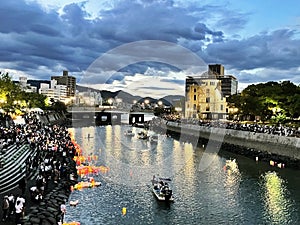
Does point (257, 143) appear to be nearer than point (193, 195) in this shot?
No

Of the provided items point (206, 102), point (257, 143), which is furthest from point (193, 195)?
point (206, 102)

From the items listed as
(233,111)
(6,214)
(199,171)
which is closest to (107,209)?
(6,214)

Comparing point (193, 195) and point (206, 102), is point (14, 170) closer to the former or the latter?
point (193, 195)

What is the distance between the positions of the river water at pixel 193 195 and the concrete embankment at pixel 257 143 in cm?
284

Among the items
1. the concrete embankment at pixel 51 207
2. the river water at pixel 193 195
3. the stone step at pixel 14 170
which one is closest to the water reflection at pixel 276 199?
the river water at pixel 193 195

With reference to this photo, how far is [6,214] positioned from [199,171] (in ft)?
96.9

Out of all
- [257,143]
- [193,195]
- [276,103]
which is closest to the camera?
[193,195]

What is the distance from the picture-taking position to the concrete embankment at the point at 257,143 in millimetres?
49156

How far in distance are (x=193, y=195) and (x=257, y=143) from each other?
2997 centimetres

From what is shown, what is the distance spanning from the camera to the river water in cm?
2695

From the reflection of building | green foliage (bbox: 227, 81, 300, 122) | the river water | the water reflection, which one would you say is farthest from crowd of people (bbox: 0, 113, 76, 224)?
the reflection of building

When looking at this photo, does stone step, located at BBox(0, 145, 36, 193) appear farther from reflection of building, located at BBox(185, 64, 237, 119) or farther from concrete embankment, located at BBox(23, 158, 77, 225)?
reflection of building, located at BBox(185, 64, 237, 119)

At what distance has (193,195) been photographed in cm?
3303

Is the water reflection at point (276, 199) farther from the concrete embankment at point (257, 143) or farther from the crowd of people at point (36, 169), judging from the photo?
the crowd of people at point (36, 169)
